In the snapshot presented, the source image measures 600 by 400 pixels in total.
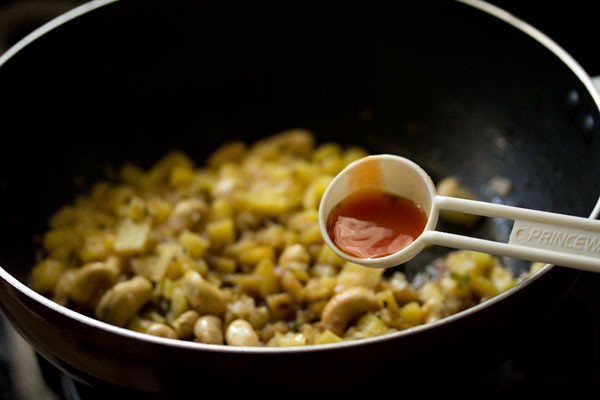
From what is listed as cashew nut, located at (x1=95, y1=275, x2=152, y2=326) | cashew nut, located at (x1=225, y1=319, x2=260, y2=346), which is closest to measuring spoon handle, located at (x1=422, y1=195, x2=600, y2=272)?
cashew nut, located at (x1=225, y1=319, x2=260, y2=346)

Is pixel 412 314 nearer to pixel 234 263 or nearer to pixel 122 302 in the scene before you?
pixel 234 263

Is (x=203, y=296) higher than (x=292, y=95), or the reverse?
(x=292, y=95)

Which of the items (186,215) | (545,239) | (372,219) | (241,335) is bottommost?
(241,335)

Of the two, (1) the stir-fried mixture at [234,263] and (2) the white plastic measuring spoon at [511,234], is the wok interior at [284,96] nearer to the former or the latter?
(1) the stir-fried mixture at [234,263]

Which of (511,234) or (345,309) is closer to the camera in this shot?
(511,234)

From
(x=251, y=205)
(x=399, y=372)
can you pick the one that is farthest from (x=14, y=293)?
(x=251, y=205)

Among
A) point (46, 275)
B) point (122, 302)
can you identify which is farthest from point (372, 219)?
point (46, 275)
